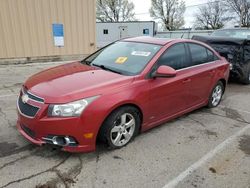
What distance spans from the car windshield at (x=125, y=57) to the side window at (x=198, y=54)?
861 mm

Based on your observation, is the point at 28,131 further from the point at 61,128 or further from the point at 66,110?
the point at 66,110

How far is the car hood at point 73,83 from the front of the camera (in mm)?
2893

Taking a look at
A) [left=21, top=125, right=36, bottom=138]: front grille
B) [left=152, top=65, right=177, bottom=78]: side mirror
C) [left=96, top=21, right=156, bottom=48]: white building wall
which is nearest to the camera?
[left=21, top=125, right=36, bottom=138]: front grille

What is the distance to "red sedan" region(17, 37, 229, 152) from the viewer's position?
2.86 meters

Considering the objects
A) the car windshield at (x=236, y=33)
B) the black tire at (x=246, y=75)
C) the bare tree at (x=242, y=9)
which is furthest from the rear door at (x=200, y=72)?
the bare tree at (x=242, y=9)

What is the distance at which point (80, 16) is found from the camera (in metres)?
10.8

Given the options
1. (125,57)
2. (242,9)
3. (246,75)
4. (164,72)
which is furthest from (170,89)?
(242,9)

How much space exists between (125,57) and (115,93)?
101 centimetres

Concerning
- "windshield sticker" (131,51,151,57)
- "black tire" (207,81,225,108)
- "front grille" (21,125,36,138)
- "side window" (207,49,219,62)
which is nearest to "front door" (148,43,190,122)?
"windshield sticker" (131,51,151,57)

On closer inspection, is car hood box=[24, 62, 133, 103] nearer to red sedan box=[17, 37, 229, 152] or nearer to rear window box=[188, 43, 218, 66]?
red sedan box=[17, 37, 229, 152]

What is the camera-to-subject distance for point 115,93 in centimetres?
310

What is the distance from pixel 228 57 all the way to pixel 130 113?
5.07 m

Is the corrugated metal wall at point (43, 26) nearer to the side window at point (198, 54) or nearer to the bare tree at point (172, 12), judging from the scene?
the side window at point (198, 54)

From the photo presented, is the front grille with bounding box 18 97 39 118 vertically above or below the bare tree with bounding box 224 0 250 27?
below
